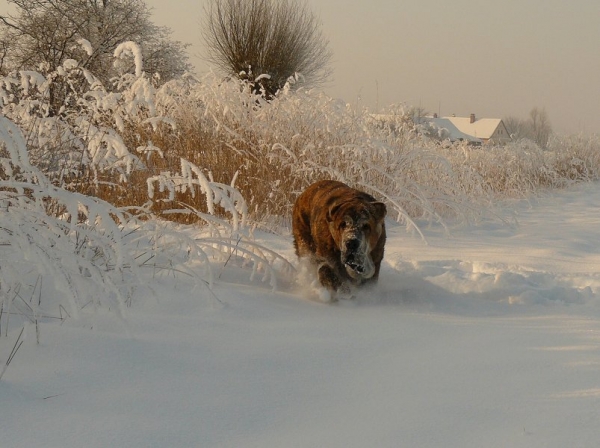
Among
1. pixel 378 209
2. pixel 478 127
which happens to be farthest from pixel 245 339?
pixel 478 127

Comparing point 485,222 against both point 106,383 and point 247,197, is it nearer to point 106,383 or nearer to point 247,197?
point 247,197

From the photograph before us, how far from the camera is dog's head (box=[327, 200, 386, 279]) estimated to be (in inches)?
156

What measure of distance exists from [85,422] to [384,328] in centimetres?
170

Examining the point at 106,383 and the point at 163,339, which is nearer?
the point at 106,383

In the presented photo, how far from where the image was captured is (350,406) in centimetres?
210

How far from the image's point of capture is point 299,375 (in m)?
2.35

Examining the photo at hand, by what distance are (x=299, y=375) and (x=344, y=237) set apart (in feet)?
5.81

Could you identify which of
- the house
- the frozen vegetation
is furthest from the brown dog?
the house

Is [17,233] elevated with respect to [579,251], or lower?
elevated

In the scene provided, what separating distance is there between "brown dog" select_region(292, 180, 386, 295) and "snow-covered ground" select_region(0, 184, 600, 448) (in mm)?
289

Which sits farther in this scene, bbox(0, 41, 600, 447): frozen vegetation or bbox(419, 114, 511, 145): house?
bbox(419, 114, 511, 145): house

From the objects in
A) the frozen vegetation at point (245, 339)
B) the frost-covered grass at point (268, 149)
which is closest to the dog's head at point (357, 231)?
the frozen vegetation at point (245, 339)

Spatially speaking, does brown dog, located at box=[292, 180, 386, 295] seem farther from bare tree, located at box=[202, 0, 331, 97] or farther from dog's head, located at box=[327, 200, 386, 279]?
bare tree, located at box=[202, 0, 331, 97]

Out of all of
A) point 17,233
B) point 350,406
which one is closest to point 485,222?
point 350,406
